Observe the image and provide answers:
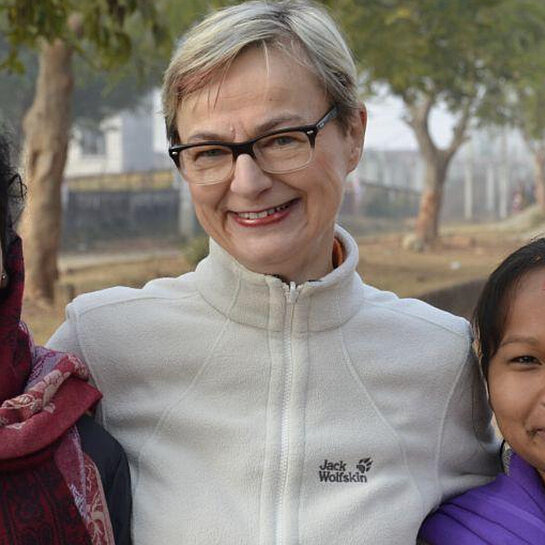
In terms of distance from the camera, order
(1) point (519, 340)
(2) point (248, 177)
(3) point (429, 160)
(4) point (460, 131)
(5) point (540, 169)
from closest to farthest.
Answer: (2) point (248, 177), (1) point (519, 340), (3) point (429, 160), (4) point (460, 131), (5) point (540, 169)

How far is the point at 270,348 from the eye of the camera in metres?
2.11

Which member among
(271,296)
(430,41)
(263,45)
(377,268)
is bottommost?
(377,268)

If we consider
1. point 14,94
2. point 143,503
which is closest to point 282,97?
point 143,503

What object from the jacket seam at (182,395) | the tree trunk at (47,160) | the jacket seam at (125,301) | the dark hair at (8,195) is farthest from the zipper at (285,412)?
the tree trunk at (47,160)

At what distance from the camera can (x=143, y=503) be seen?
201cm

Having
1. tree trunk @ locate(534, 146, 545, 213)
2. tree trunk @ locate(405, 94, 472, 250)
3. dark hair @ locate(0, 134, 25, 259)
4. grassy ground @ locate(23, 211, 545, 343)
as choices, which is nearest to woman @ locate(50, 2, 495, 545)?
dark hair @ locate(0, 134, 25, 259)

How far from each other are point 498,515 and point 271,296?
2.10 ft

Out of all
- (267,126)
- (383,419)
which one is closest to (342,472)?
(383,419)

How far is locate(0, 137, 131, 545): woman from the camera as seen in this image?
1.69 metres

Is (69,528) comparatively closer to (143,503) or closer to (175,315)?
(143,503)

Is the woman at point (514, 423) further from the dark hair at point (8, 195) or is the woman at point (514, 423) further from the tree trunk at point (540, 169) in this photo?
the tree trunk at point (540, 169)

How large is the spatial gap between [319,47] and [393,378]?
715 millimetres

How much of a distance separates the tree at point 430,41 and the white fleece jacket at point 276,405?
26.6 feet

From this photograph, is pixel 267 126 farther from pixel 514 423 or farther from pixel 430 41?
pixel 430 41
